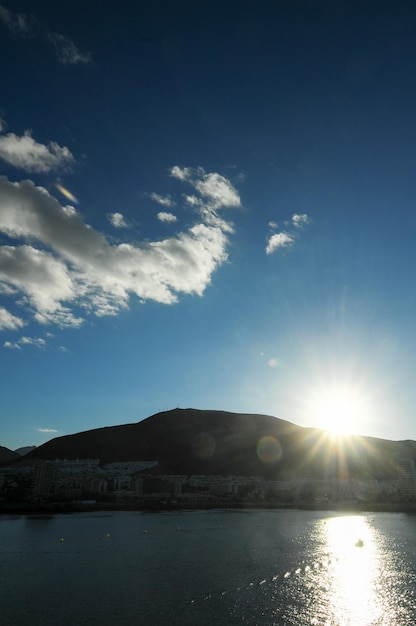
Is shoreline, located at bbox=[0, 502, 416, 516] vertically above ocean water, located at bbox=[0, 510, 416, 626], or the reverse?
ocean water, located at bbox=[0, 510, 416, 626]

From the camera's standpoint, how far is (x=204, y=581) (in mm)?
38031

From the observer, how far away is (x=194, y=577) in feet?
130

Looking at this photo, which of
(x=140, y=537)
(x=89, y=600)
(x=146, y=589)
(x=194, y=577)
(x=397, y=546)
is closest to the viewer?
(x=89, y=600)

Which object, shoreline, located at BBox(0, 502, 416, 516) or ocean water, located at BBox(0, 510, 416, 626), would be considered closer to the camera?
ocean water, located at BBox(0, 510, 416, 626)

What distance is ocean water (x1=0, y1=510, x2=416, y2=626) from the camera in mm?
29266

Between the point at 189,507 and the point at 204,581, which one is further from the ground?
the point at 204,581

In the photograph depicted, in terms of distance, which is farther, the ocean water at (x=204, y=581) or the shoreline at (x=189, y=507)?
the shoreline at (x=189, y=507)

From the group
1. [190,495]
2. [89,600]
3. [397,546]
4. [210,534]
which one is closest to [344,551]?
[397,546]

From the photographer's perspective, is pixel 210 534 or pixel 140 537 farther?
pixel 210 534

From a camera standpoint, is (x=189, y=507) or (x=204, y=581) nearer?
(x=204, y=581)

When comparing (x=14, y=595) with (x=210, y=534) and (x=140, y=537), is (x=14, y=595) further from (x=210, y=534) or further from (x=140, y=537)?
(x=210, y=534)

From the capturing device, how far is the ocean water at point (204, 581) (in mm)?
29266

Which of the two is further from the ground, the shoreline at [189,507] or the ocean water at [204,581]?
the ocean water at [204,581]

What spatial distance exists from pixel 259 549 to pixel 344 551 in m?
12.4
